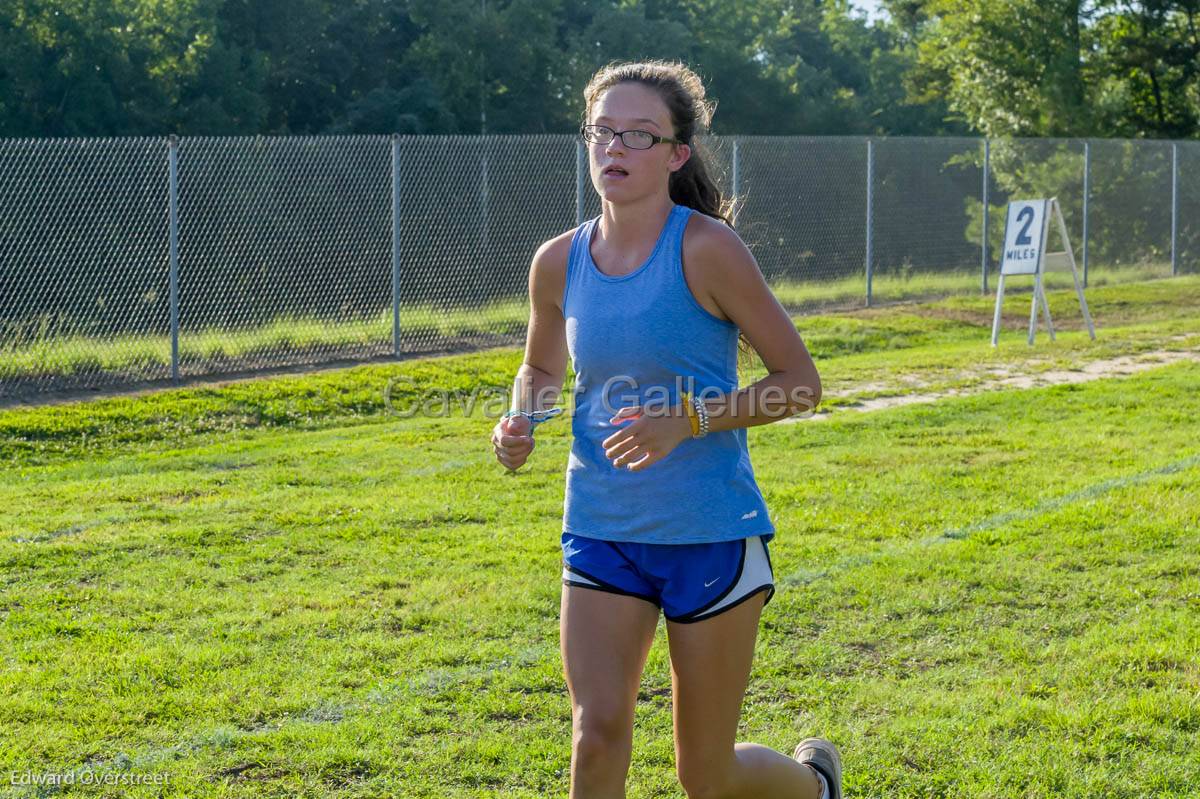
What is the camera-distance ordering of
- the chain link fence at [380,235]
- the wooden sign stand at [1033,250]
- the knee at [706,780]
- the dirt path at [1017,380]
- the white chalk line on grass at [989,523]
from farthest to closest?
the wooden sign stand at [1033,250], the chain link fence at [380,235], the dirt path at [1017,380], the white chalk line on grass at [989,523], the knee at [706,780]

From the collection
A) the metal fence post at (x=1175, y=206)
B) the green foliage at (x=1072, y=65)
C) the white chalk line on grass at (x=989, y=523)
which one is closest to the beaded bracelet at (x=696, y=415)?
the white chalk line on grass at (x=989, y=523)

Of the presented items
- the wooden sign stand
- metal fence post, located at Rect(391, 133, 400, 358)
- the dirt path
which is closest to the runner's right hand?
the dirt path

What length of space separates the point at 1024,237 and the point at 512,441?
13.7 meters

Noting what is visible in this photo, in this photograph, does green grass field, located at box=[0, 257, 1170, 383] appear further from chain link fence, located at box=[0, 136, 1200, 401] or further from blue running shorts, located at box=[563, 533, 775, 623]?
blue running shorts, located at box=[563, 533, 775, 623]

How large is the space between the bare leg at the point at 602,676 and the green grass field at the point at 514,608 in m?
1.03

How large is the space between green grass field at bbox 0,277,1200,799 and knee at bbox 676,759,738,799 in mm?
850

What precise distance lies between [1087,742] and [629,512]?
6.63 feet

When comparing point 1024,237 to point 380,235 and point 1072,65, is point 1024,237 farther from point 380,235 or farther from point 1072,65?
point 1072,65

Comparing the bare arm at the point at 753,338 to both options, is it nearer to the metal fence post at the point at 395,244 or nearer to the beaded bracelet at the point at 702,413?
the beaded bracelet at the point at 702,413

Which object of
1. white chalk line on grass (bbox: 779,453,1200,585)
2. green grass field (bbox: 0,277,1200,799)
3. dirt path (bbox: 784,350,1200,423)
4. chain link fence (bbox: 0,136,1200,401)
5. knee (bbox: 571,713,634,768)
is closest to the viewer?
knee (bbox: 571,713,634,768)

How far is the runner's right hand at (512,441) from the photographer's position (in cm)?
324

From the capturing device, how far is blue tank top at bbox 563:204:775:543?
10.2 feet

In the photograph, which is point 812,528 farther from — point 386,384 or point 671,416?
point 386,384

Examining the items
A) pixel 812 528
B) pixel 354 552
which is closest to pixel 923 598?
pixel 812 528
